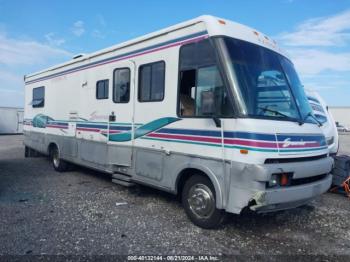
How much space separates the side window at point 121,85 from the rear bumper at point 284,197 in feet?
11.4

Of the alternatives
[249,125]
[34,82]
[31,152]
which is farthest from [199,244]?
[31,152]

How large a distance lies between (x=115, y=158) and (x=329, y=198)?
4824 mm

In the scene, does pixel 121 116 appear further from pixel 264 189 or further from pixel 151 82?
pixel 264 189

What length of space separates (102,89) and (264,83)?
396cm

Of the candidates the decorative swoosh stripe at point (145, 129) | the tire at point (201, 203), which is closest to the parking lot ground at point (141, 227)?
the tire at point (201, 203)

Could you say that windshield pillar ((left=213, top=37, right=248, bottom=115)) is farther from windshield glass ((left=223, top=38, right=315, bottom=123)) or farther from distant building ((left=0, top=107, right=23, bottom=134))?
distant building ((left=0, top=107, right=23, bottom=134))

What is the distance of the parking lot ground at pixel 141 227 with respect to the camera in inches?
173

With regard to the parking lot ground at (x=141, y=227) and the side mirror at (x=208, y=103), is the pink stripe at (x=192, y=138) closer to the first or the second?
the side mirror at (x=208, y=103)

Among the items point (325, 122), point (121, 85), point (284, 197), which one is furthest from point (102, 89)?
point (325, 122)

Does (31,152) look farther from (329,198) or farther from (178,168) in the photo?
(329,198)

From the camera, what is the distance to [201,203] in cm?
500

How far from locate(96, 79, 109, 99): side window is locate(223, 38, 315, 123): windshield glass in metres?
3.44

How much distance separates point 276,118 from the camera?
4.62 metres

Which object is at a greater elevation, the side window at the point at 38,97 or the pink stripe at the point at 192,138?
the side window at the point at 38,97
